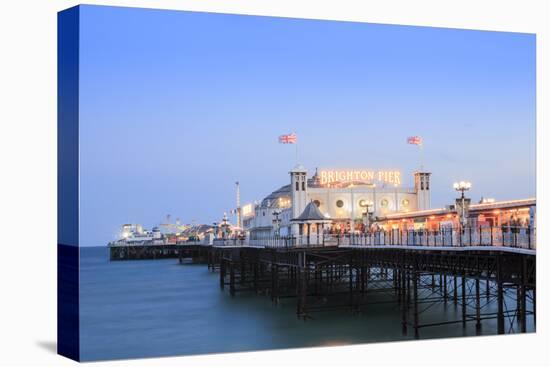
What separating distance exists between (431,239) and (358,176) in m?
28.5

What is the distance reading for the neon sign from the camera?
55469 millimetres

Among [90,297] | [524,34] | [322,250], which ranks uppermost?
[524,34]

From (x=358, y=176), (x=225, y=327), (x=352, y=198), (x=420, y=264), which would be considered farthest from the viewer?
(x=352, y=198)

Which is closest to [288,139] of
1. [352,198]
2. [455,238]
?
[352,198]

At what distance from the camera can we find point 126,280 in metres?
66.6

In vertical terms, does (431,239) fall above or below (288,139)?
below

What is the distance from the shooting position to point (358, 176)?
55594 millimetres

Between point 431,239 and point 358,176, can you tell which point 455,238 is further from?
point 358,176

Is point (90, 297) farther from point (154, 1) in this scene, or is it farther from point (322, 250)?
point (154, 1)

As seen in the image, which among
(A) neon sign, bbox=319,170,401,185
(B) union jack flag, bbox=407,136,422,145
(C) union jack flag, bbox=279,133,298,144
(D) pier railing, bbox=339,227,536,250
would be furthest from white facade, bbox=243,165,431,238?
(D) pier railing, bbox=339,227,536,250

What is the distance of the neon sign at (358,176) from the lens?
2184 inches
